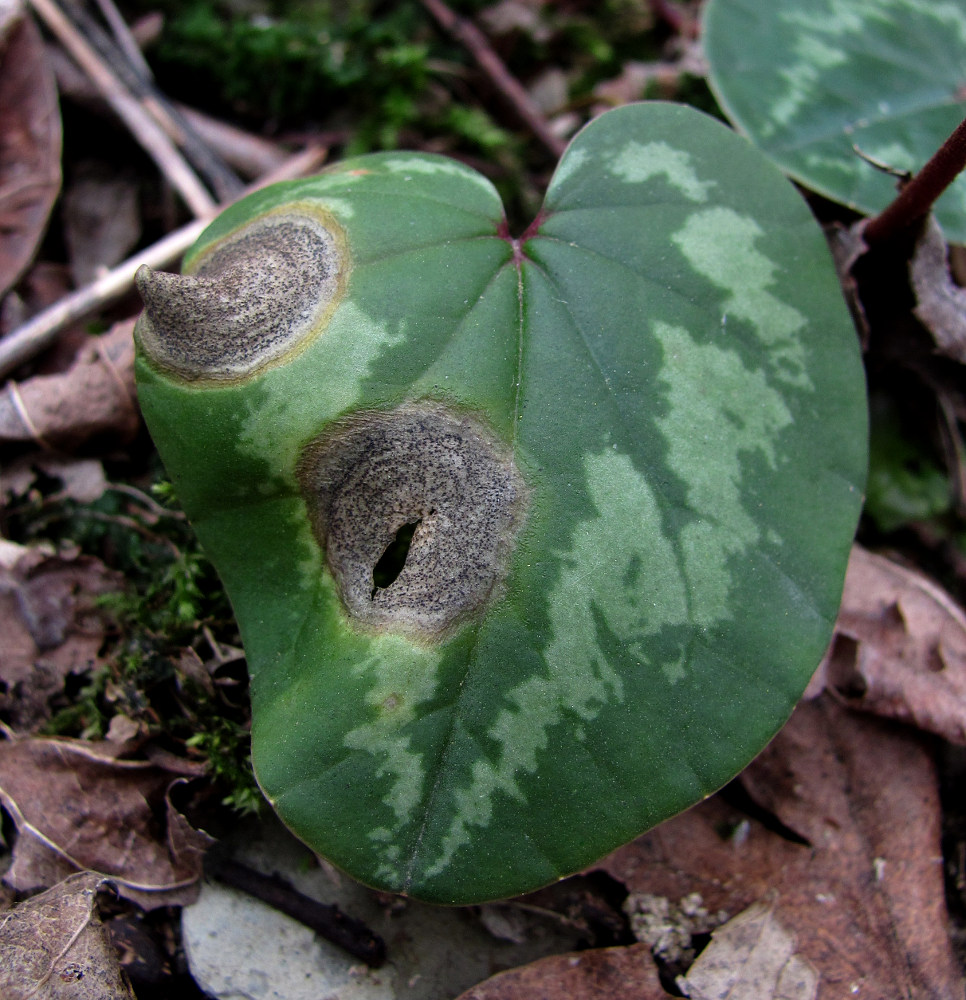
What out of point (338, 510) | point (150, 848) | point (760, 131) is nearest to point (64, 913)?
point (150, 848)

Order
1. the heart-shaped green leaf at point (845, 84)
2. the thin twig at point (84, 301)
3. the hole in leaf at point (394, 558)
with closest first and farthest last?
the hole in leaf at point (394, 558) < the heart-shaped green leaf at point (845, 84) < the thin twig at point (84, 301)

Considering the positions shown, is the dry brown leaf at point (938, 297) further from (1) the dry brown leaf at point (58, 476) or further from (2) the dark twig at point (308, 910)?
(1) the dry brown leaf at point (58, 476)

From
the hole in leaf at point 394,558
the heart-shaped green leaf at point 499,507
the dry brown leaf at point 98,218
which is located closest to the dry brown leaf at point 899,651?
the heart-shaped green leaf at point 499,507

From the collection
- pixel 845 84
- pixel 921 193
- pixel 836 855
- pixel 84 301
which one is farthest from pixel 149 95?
pixel 836 855

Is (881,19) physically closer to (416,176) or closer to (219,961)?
(416,176)

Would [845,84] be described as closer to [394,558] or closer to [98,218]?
[394,558]

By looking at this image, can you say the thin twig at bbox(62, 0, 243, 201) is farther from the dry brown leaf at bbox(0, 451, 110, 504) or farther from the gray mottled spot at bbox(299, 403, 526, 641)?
the gray mottled spot at bbox(299, 403, 526, 641)
